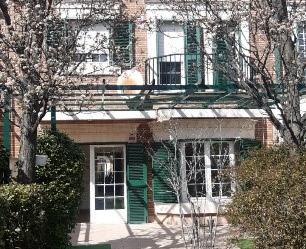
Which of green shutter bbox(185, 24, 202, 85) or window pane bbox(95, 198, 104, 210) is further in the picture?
window pane bbox(95, 198, 104, 210)

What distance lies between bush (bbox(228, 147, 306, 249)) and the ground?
8.50 ft

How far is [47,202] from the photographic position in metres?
8.85

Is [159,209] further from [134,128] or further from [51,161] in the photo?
[51,161]

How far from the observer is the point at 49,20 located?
28.1 ft

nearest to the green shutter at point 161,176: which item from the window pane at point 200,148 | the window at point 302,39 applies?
the window pane at point 200,148

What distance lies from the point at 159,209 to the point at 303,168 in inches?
283

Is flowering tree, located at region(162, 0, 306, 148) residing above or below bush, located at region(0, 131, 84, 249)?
above

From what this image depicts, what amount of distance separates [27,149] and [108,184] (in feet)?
20.8

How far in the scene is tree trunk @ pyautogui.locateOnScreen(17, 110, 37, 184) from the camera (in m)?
9.12

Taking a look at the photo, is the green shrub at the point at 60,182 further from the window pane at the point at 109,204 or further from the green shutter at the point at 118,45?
the window pane at the point at 109,204

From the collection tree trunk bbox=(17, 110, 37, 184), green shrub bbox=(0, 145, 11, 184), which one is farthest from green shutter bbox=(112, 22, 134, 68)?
green shrub bbox=(0, 145, 11, 184)

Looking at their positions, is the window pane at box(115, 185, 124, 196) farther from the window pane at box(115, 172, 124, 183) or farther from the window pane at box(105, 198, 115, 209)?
the window pane at box(105, 198, 115, 209)

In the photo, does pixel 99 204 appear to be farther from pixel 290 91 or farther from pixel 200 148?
pixel 290 91

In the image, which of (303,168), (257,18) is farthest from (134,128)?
(303,168)
